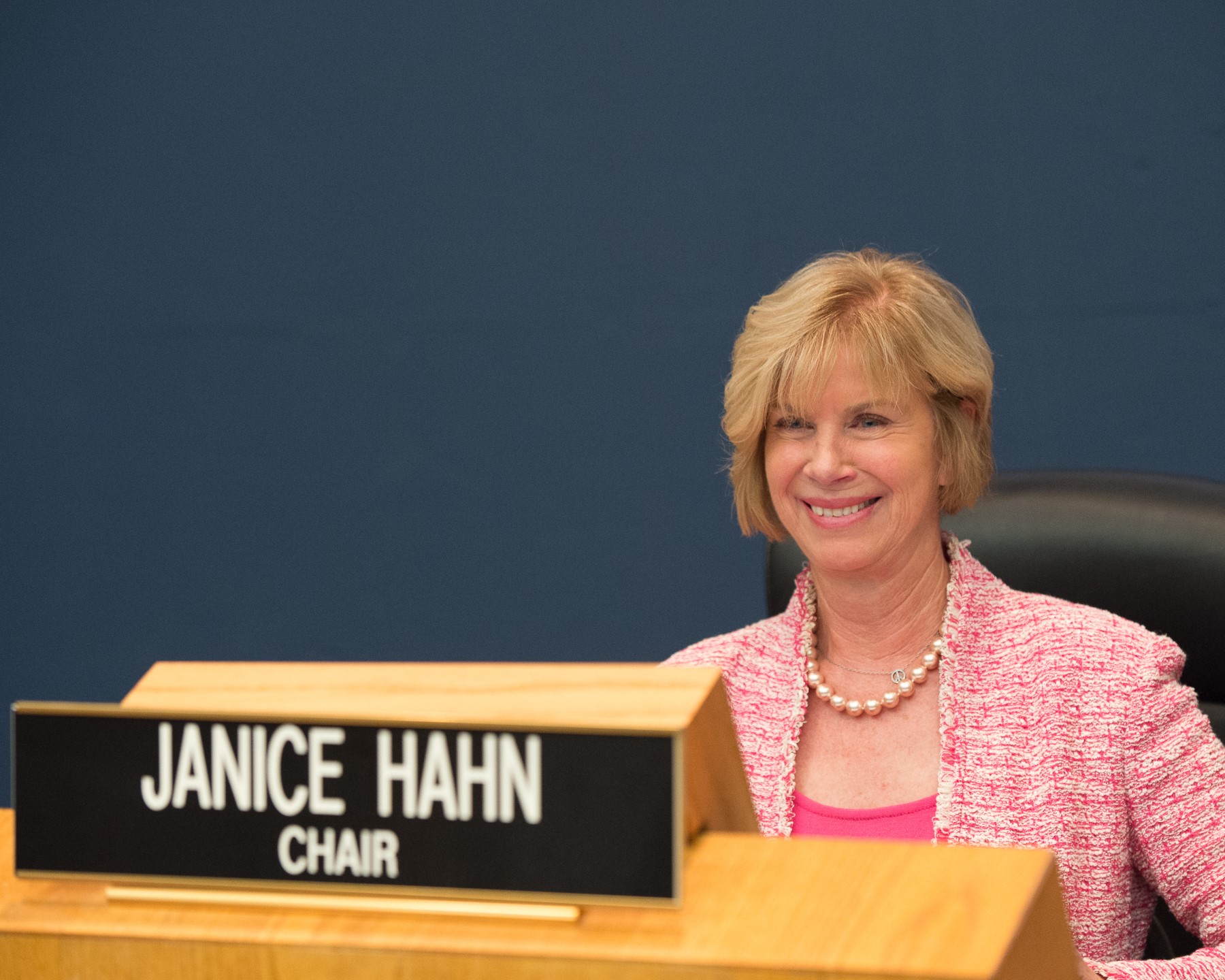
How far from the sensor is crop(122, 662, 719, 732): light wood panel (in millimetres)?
577

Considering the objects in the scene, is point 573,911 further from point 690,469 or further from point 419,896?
point 690,469

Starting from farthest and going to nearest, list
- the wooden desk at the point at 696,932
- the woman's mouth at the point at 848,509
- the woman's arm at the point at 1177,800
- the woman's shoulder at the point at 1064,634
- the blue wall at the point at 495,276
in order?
the blue wall at the point at 495,276 < the woman's mouth at the point at 848,509 < the woman's shoulder at the point at 1064,634 < the woman's arm at the point at 1177,800 < the wooden desk at the point at 696,932

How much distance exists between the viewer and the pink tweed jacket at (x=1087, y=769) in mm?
1337

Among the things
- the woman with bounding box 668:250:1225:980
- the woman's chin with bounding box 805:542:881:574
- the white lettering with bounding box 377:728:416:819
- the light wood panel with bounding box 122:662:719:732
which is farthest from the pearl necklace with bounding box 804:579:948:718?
the white lettering with bounding box 377:728:416:819

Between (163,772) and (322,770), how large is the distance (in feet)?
0.22

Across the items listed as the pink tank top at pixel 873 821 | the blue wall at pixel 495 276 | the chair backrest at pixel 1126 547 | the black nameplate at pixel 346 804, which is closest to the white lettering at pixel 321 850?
the black nameplate at pixel 346 804

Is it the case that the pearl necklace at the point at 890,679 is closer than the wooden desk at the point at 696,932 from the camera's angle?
No

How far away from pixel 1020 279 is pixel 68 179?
1968 mm

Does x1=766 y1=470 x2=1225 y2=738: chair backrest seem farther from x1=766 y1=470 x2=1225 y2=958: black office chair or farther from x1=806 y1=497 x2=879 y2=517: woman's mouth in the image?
x1=806 y1=497 x2=879 y2=517: woman's mouth

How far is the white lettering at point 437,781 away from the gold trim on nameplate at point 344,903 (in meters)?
0.03

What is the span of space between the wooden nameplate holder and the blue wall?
207cm

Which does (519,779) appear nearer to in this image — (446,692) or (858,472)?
(446,692)

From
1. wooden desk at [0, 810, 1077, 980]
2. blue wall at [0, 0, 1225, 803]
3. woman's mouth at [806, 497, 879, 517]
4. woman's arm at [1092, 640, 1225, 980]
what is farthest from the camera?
blue wall at [0, 0, 1225, 803]

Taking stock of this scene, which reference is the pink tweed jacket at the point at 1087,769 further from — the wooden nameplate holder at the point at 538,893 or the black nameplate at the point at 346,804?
the black nameplate at the point at 346,804
